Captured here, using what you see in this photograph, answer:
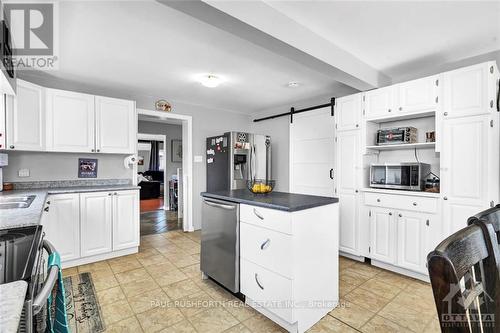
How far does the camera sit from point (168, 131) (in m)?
6.76

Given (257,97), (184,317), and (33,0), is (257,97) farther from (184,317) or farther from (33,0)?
(184,317)

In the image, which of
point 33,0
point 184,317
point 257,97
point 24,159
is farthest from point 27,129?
point 257,97

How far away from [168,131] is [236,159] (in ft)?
10.5

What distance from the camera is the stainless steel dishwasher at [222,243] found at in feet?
7.12

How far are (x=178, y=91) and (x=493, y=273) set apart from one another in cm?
393

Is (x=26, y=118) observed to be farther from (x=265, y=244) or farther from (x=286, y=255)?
(x=286, y=255)

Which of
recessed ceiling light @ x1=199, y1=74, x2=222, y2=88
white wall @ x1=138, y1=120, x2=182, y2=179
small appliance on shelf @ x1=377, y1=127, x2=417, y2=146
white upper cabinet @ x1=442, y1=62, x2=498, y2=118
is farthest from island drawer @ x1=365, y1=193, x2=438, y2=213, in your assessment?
white wall @ x1=138, y1=120, x2=182, y2=179

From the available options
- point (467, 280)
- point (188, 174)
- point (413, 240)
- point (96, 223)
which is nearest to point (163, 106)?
point (188, 174)

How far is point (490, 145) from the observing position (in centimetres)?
220

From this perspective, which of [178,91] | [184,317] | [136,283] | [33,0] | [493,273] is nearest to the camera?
[493,273]

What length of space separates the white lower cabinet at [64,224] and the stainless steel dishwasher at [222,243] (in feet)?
5.41

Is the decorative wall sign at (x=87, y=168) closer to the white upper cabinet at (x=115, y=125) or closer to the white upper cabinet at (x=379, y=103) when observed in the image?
the white upper cabinet at (x=115, y=125)

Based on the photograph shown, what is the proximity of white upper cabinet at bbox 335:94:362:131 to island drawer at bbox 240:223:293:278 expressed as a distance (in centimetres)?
198

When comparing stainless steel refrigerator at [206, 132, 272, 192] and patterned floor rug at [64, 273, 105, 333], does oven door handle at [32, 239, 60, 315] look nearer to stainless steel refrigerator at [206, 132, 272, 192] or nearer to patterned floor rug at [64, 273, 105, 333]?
patterned floor rug at [64, 273, 105, 333]
